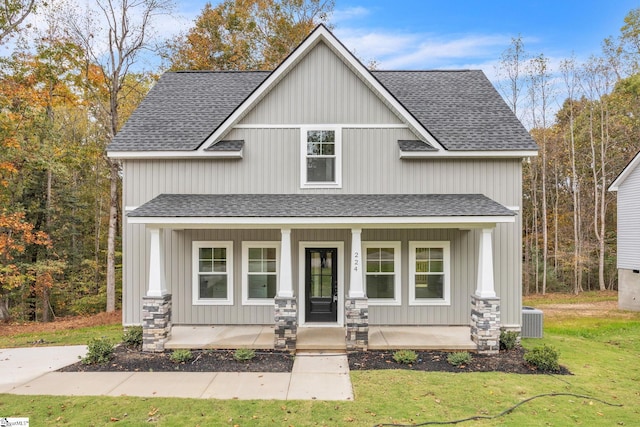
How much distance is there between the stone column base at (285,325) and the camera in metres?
8.61

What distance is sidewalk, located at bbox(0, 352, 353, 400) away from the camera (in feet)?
21.5

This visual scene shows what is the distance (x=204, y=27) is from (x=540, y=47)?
1969 cm

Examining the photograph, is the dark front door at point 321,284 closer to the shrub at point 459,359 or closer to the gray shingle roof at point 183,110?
the shrub at point 459,359

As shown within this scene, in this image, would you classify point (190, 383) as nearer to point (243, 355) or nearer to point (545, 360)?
point (243, 355)

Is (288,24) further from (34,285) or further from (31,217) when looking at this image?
(34,285)

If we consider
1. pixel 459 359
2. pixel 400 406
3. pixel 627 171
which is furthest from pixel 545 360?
pixel 627 171

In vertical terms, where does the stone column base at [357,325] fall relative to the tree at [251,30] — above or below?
below

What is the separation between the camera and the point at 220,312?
10.5 m

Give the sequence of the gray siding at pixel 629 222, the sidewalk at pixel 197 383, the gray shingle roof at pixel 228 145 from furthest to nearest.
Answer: the gray siding at pixel 629 222, the gray shingle roof at pixel 228 145, the sidewalk at pixel 197 383

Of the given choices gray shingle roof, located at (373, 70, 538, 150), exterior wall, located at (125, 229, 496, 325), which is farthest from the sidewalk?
gray shingle roof, located at (373, 70, 538, 150)

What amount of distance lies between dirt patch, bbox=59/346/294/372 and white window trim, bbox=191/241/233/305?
1920 mm

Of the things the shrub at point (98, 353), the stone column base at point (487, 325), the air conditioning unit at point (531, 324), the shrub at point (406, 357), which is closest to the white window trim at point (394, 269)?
the stone column base at point (487, 325)

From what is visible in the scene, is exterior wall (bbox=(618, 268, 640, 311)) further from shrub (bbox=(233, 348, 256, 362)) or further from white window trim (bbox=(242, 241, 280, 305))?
shrub (bbox=(233, 348, 256, 362))

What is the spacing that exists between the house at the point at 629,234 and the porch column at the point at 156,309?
62.6 ft
